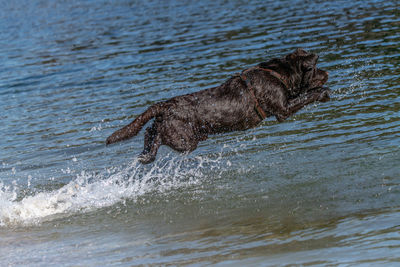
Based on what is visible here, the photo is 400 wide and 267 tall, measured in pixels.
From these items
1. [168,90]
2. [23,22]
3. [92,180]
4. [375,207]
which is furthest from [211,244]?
[23,22]

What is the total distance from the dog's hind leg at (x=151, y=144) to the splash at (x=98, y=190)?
438mm

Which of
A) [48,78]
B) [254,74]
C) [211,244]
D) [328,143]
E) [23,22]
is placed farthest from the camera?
[23,22]

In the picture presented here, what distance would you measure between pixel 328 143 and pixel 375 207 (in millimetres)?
2477

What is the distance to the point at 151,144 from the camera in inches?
294

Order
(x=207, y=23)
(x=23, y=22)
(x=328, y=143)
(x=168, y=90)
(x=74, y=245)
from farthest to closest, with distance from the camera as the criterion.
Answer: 1. (x=23, y=22)
2. (x=207, y=23)
3. (x=168, y=90)
4. (x=328, y=143)
5. (x=74, y=245)

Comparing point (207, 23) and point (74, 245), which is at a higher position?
point (207, 23)

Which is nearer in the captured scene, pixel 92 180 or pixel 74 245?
pixel 74 245

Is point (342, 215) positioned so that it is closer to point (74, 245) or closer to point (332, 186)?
point (332, 186)

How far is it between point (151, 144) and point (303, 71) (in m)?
2.22

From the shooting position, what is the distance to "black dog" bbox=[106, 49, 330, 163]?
A: 7293 millimetres

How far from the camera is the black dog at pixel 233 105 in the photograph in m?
7.29

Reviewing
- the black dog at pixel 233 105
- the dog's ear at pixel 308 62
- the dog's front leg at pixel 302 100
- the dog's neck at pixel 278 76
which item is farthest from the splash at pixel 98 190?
the dog's ear at pixel 308 62

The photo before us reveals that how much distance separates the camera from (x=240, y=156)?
8.62 meters

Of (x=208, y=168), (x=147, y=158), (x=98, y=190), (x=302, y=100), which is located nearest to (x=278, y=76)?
(x=302, y=100)
